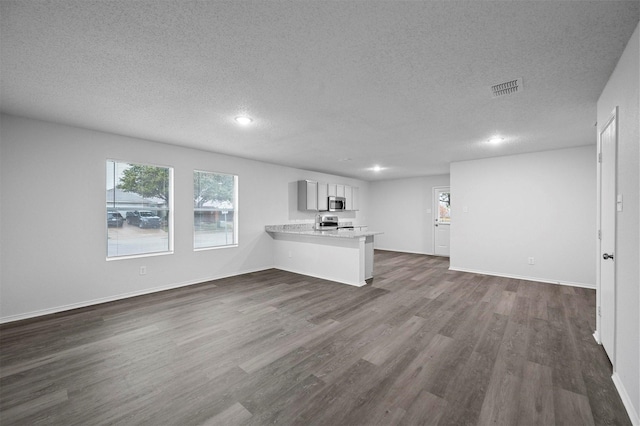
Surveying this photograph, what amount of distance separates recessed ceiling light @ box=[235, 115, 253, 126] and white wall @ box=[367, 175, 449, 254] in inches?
257

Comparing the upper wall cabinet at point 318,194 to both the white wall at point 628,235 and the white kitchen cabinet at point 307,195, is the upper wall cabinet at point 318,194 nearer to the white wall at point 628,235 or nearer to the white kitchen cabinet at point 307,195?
the white kitchen cabinet at point 307,195

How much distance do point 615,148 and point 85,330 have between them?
5389mm

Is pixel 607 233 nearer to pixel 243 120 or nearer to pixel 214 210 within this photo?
pixel 243 120

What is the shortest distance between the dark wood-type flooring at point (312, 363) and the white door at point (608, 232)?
289mm

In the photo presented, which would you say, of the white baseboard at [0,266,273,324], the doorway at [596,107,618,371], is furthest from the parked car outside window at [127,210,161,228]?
the doorway at [596,107,618,371]

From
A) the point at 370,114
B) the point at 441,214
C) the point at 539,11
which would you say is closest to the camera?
the point at 539,11

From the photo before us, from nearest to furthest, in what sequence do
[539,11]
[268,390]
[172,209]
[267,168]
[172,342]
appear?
[539,11] → [268,390] → [172,342] → [172,209] → [267,168]

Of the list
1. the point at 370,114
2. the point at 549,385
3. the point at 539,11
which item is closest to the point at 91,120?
the point at 370,114

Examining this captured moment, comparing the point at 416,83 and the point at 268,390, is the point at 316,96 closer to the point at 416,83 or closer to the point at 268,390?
the point at 416,83

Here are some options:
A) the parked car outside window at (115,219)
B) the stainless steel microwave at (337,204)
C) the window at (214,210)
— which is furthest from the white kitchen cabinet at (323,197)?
the parked car outside window at (115,219)

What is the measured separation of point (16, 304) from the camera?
3.30m

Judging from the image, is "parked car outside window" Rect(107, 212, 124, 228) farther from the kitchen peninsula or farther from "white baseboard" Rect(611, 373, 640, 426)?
"white baseboard" Rect(611, 373, 640, 426)

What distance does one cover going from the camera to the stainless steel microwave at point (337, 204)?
771 centimetres

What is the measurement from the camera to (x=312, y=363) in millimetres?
2334
